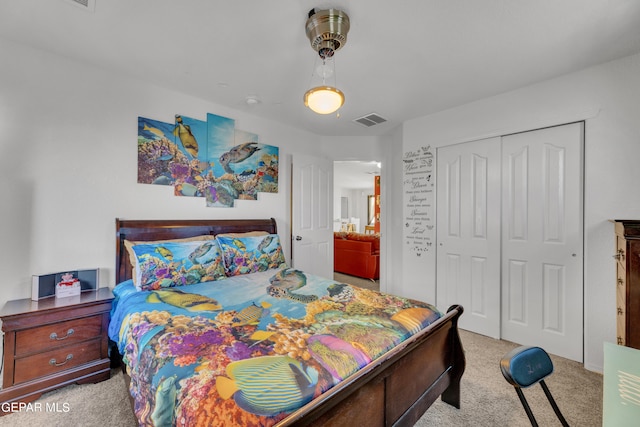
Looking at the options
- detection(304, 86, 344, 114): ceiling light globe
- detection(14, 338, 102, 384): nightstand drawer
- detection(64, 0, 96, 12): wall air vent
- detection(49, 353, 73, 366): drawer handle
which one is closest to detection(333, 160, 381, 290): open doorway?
detection(304, 86, 344, 114): ceiling light globe

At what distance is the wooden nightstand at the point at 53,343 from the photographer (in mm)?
1774

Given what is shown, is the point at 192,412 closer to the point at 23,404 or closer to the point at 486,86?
the point at 23,404

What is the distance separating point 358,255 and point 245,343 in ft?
14.0

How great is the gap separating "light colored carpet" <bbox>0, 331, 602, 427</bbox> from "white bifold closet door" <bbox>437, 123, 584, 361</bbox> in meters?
0.53

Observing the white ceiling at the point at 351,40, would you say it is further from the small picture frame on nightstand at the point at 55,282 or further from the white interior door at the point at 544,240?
the small picture frame on nightstand at the point at 55,282

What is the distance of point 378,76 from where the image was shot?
2.52 metres

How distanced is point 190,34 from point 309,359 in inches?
89.2

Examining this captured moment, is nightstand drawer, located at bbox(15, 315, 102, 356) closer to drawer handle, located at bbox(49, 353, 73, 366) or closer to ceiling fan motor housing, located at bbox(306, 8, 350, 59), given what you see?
drawer handle, located at bbox(49, 353, 73, 366)

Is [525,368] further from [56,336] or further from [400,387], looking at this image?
[56,336]

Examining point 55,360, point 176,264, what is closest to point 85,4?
point 176,264

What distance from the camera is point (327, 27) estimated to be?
67.3 inches

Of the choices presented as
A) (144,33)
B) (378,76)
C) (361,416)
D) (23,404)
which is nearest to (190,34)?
(144,33)

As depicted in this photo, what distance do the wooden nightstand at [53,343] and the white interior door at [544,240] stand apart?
375cm

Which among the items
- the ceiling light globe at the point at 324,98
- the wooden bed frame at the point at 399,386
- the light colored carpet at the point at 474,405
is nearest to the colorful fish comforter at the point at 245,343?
the wooden bed frame at the point at 399,386
